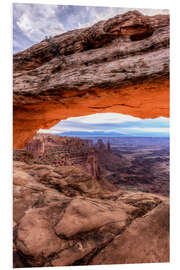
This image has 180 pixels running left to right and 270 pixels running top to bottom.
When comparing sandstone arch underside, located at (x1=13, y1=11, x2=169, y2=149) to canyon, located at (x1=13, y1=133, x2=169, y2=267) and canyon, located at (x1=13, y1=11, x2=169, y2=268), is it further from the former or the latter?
canyon, located at (x1=13, y1=133, x2=169, y2=267)

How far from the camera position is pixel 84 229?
232 cm

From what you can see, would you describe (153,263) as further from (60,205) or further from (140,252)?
(60,205)

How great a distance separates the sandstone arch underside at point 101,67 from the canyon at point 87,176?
2cm

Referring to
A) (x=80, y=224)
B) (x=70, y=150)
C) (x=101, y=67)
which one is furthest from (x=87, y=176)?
(x=70, y=150)

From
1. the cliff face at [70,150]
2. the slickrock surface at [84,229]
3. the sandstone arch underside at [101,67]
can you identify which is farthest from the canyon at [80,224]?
the cliff face at [70,150]

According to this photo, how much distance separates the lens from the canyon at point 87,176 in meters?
2.24

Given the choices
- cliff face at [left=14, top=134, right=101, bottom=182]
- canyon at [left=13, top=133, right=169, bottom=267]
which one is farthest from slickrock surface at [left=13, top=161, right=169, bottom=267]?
cliff face at [left=14, top=134, right=101, bottom=182]

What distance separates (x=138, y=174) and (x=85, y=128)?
14190 mm

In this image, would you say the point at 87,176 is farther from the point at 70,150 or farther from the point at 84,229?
the point at 70,150

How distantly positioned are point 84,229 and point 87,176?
5.37 ft

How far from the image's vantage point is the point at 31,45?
Result: 412 centimetres

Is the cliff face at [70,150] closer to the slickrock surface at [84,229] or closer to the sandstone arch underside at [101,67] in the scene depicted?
the sandstone arch underside at [101,67]

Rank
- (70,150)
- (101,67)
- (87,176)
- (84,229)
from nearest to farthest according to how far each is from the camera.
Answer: (84,229) < (101,67) < (87,176) < (70,150)
